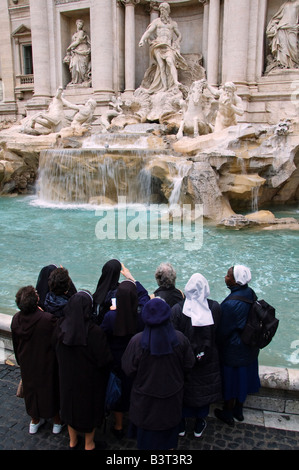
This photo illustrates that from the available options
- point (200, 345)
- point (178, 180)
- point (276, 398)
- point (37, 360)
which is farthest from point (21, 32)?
point (276, 398)

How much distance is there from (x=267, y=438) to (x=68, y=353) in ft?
4.80

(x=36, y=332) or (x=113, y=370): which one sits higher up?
(x=36, y=332)

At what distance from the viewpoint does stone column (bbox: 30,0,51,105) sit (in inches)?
695

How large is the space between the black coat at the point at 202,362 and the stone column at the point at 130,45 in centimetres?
1574

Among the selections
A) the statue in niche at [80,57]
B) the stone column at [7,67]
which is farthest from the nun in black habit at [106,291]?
the stone column at [7,67]

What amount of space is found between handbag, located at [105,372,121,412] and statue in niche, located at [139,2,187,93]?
1507 cm

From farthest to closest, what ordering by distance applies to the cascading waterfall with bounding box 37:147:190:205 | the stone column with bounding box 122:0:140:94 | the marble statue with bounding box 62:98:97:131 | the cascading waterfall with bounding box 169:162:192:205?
1. the stone column with bounding box 122:0:140:94
2. the marble statue with bounding box 62:98:97:131
3. the cascading waterfall with bounding box 37:147:190:205
4. the cascading waterfall with bounding box 169:162:192:205

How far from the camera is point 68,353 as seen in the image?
250 centimetres

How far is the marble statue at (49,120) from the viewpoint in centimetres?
1497

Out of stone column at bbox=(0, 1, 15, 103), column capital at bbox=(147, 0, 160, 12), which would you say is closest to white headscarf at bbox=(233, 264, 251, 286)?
column capital at bbox=(147, 0, 160, 12)

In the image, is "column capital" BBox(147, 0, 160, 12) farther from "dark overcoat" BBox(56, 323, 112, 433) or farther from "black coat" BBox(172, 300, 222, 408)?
"dark overcoat" BBox(56, 323, 112, 433)

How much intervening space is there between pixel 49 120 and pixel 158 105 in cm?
428

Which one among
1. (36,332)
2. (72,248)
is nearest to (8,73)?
(72,248)

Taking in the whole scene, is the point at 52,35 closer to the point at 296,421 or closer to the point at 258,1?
the point at 258,1
